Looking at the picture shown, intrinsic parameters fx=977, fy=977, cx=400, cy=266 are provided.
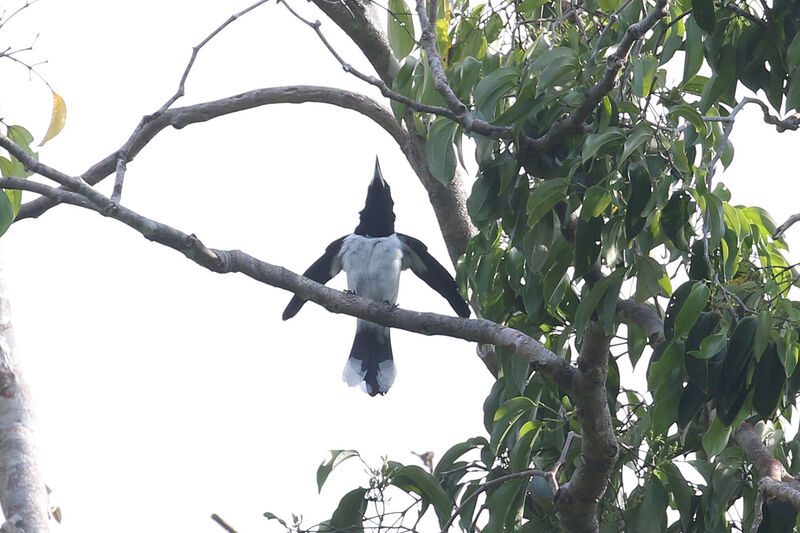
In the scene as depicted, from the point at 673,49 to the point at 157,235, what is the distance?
1.54m

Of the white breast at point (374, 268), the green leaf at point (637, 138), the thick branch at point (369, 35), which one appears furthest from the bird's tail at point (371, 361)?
the green leaf at point (637, 138)

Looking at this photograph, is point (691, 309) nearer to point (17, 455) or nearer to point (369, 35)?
point (17, 455)

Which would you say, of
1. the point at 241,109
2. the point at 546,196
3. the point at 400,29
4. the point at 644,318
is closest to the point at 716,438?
the point at 644,318

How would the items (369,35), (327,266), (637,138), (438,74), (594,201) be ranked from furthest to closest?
1. (327,266)
2. (369,35)
3. (438,74)
4. (594,201)
5. (637,138)

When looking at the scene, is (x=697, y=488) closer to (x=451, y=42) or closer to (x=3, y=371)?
(x=451, y=42)

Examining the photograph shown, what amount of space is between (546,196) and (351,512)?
3.88 ft

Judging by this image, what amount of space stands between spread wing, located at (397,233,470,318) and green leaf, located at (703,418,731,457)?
79.5 inches

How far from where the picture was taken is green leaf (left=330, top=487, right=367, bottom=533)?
9.84 ft

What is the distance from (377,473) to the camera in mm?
2961

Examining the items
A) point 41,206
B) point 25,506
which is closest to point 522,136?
point 25,506

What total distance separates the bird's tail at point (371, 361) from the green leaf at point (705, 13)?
10.8 ft

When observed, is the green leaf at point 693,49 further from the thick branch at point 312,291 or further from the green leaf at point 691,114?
the thick branch at point 312,291

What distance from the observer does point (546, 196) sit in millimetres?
2523

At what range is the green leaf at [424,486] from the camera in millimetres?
2930
